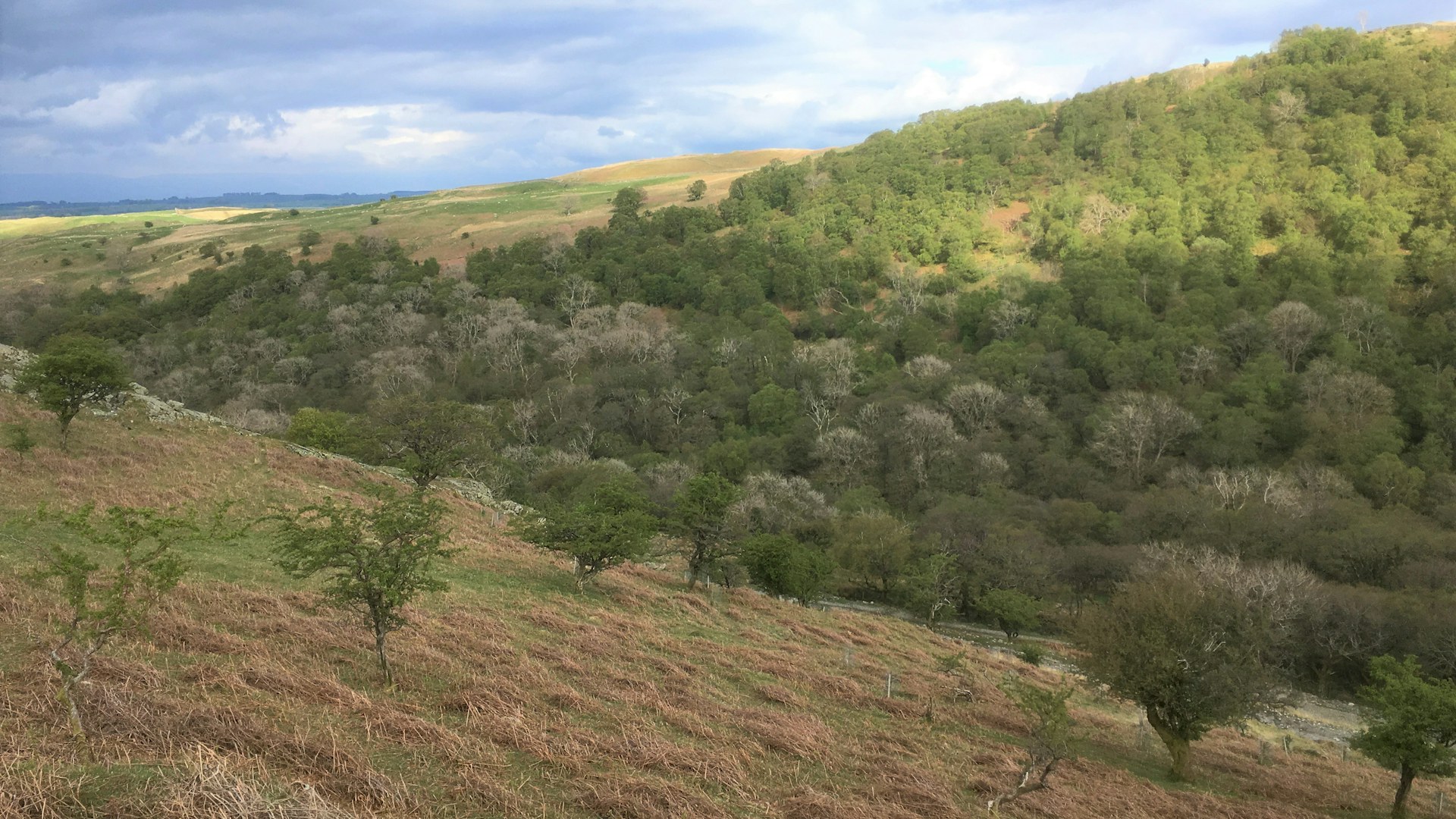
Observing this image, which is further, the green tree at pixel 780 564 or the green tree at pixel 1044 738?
the green tree at pixel 780 564

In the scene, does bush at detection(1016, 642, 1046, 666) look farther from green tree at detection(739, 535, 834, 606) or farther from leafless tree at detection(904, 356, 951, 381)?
leafless tree at detection(904, 356, 951, 381)

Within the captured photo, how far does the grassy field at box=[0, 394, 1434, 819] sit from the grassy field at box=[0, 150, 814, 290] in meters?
106

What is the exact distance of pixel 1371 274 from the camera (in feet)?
273

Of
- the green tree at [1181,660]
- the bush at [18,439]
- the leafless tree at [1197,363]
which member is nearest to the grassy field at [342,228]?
the leafless tree at [1197,363]

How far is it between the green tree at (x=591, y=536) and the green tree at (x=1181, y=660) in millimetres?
13709

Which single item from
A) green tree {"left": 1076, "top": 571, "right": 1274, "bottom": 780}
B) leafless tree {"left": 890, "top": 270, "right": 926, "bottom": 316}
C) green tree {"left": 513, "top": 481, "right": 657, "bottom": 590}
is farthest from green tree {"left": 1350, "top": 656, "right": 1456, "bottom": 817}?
leafless tree {"left": 890, "top": 270, "right": 926, "bottom": 316}

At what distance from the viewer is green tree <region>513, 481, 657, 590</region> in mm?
26297

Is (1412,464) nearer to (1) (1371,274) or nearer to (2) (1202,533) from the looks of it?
(2) (1202,533)

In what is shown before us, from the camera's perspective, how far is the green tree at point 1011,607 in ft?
149

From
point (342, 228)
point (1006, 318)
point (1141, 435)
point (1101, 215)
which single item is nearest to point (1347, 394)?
point (1141, 435)

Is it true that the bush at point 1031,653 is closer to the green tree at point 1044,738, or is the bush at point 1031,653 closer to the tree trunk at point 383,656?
the green tree at point 1044,738

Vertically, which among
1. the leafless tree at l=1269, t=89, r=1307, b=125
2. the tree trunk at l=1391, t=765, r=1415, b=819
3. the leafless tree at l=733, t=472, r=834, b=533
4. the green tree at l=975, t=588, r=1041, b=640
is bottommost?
the green tree at l=975, t=588, r=1041, b=640

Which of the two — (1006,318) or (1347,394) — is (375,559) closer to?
(1347,394)

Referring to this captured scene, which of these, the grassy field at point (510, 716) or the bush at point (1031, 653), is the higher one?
the grassy field at point (510, 716)
